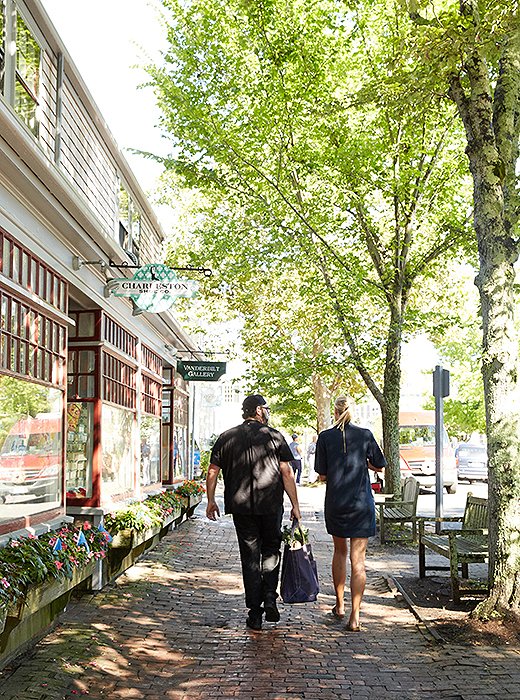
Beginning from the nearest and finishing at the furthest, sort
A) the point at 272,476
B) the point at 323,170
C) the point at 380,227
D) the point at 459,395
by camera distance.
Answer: the point at 272,476 < the point at 323,170 < the point at 380,227 < the point at 459,395

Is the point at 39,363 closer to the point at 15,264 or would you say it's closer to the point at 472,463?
the point at 15,264

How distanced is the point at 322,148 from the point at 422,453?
690 inches

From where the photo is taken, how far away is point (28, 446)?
840 centimetres

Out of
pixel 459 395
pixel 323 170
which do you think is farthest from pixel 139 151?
pixel 459 395

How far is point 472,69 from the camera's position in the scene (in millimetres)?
8305

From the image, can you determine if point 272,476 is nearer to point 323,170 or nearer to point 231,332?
point 323,170

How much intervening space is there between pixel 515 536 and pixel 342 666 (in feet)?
6.53

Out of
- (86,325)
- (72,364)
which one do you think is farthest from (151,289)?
(72,364)

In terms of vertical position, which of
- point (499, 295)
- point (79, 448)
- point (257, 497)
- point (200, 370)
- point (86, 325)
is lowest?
point (257, 497)

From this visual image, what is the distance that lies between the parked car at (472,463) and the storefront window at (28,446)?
100 ft

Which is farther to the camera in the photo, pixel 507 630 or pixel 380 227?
pixel 380 227

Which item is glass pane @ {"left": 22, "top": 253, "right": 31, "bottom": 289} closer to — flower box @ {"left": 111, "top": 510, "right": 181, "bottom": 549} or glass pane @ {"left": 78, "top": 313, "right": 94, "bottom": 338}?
glass pane @ {"left": 78, "top": 313, "right": 94, "bottom": 338}

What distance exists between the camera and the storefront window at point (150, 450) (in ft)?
49.7

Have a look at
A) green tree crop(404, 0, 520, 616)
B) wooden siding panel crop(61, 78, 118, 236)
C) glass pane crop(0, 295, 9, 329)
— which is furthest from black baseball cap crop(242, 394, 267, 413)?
wooden siding panel crop(61, 78, 118, 236)
